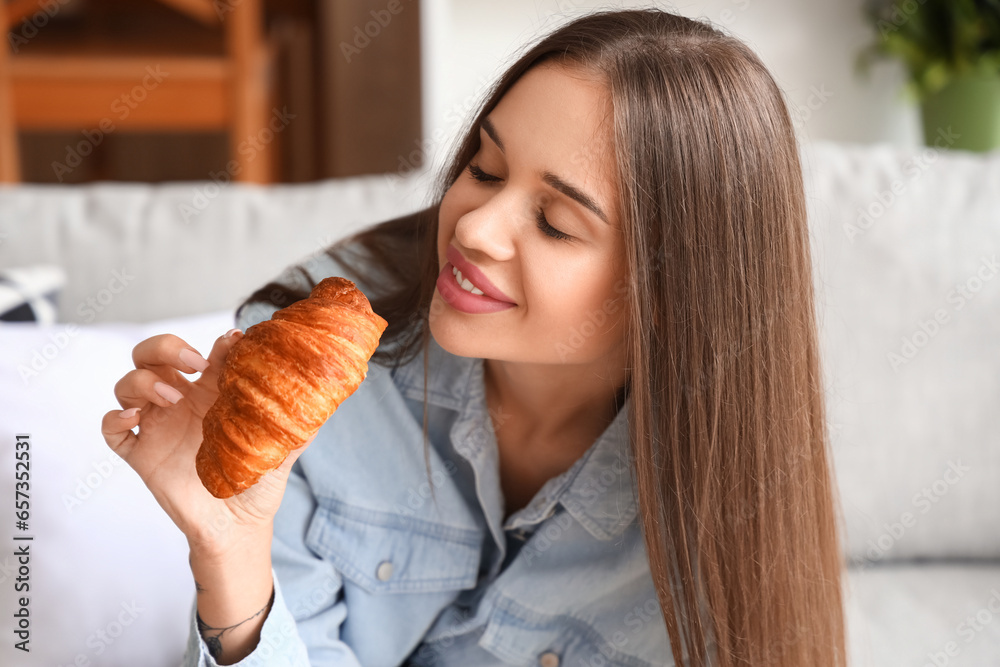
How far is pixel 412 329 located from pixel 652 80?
45cm

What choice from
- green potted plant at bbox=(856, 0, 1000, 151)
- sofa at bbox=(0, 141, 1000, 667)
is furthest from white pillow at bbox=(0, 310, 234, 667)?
green potted plant at bbox=(856, 0, 1000, 151)

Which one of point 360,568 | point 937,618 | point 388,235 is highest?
point 388,235

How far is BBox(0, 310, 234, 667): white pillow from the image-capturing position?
96 cm

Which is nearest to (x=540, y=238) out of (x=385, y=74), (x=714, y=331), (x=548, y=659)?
(x=714, y=331)

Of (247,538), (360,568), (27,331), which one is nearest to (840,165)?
(360,568)

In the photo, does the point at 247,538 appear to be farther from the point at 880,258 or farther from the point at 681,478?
the point at 880,258

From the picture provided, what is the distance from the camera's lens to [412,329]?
3.61 ft

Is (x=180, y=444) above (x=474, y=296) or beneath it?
beneath

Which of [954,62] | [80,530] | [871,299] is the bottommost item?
[80,530]

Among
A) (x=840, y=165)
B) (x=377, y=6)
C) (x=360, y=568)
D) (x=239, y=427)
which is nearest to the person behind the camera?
(x=239, y=427)

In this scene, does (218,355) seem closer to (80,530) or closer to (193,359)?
(193,359)

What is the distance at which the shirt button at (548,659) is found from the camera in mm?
1097

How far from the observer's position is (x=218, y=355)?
2.64ft

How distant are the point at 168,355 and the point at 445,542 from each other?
1.55ft
